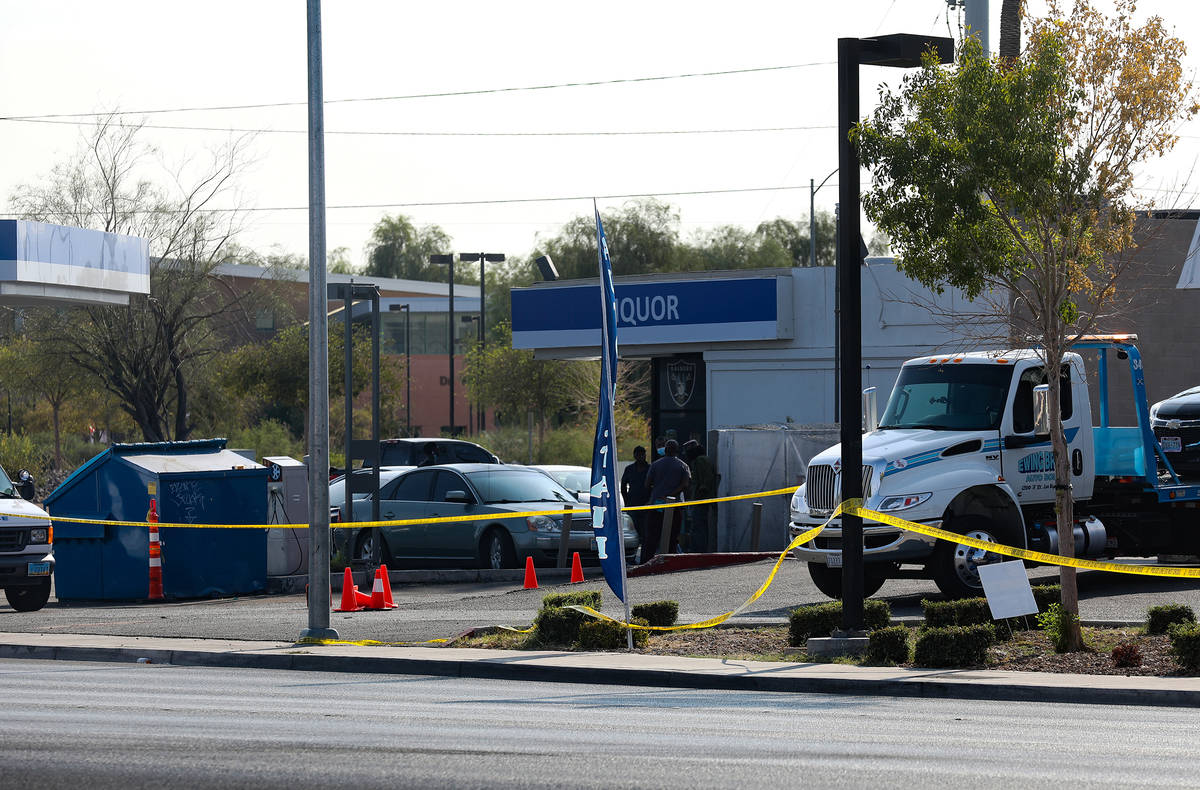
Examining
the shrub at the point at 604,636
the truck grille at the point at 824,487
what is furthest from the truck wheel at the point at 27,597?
the truck grille at the point at 824,487

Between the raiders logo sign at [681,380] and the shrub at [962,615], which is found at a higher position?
the raiders logo sign at [681,380]

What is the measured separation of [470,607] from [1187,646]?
851 cm

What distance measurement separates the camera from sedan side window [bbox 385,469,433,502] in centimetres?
2180

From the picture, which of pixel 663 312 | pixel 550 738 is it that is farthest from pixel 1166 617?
pixel 663 312

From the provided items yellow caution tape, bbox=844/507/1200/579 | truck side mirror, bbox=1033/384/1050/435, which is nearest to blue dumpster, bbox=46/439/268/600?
yellow caution tape, bbox=844/507/1200/579

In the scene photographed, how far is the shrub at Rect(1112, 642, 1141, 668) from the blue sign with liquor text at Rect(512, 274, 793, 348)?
729 inches

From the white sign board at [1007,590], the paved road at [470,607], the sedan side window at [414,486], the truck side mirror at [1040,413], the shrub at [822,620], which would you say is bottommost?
the paved road at [470,607]

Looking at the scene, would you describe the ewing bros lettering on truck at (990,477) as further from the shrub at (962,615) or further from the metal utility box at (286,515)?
the metal utility box at (286,515)

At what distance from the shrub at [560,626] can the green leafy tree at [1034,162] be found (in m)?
4.15

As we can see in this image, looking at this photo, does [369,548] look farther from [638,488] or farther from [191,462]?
[638,488]

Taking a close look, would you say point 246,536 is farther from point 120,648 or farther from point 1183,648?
point 1183,648

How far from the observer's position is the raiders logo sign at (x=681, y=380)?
32344mm

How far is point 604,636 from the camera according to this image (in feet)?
45.2

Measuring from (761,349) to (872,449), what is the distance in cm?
1476
